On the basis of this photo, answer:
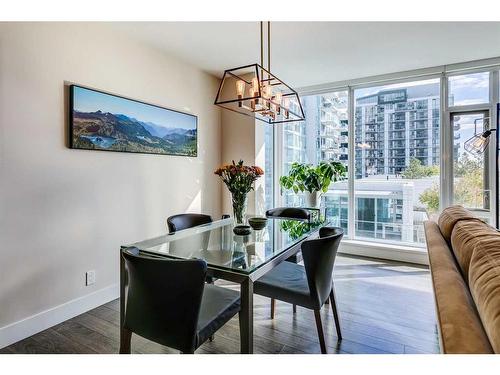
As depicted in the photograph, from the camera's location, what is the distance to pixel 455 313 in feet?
3.41

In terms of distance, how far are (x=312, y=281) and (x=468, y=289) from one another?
0.76 m

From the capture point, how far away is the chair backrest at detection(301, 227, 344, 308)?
171 centimetres

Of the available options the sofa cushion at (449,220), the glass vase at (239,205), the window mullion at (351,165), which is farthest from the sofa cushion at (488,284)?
the window mullion at (351,165)

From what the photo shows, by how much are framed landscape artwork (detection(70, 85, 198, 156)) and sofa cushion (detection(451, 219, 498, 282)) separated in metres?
2.70

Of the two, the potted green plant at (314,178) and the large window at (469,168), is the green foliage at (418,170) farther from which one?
the potted green plant at (314,178)

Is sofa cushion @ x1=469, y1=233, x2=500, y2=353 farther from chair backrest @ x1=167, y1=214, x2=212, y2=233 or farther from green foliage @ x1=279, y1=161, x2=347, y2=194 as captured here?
green foliage @ x1=279, y1=161, x2=347, y2=194

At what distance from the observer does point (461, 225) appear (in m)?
1.74

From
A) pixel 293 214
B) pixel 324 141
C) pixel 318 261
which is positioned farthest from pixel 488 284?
pixel 324 141

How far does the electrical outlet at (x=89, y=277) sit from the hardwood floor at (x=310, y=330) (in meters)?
0.24

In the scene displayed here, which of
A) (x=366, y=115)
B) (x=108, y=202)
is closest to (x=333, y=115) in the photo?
(x=366, y=115)

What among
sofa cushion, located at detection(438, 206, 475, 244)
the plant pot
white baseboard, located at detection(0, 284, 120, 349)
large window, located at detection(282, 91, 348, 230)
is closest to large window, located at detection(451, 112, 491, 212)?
large window, located at detection(282, 91, 348, 230)

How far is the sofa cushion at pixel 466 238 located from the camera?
1.38m
